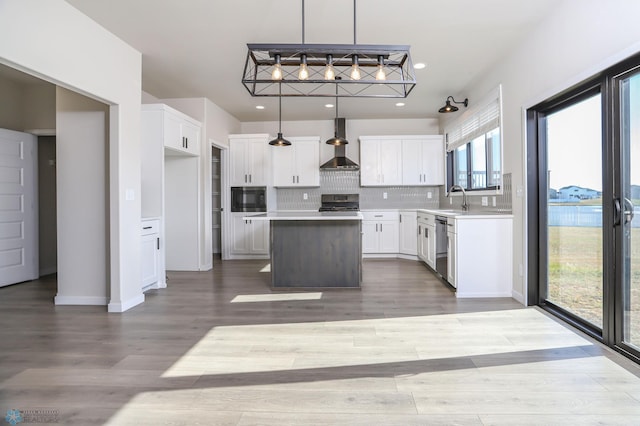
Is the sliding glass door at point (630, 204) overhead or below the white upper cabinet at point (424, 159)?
below

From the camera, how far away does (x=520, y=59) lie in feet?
12.4

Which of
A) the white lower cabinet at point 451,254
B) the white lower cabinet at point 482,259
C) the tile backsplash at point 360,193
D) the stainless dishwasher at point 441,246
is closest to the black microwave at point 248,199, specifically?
the tile backsplash at point 360,193

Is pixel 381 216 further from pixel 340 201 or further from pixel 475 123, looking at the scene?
pixel 475 123

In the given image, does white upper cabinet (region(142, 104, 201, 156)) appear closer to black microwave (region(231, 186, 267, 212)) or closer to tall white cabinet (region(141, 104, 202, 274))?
tall white cabinet (region(141, 104, 202, 274))

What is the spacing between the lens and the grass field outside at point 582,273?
96.1 inches

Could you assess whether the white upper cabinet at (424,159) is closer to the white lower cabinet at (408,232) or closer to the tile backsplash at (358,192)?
the tile backsplash at (358,192)

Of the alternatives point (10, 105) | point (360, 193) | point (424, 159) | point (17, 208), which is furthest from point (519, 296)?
point (10, 105)

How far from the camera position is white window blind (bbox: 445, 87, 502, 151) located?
14.5ft

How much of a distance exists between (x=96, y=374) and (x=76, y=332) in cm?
98

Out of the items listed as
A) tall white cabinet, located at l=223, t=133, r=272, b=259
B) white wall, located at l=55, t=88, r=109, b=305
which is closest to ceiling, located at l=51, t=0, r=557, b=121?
white wall, located at l=55, t=88, r=109, b=305

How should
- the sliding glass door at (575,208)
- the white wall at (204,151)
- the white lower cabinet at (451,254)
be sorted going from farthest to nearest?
1. the white wall at (204,151)
2. the white lower cabinet at (451,254)
3. the sliding glass door at (575,208)

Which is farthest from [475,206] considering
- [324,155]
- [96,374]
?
[96,374]

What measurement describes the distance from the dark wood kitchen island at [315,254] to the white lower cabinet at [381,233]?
2353 millimetres

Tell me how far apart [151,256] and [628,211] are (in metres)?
4.58
